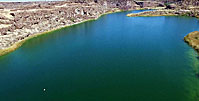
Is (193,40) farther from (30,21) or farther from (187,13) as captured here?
(187,13)

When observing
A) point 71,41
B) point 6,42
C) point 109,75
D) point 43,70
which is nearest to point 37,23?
point 6,42

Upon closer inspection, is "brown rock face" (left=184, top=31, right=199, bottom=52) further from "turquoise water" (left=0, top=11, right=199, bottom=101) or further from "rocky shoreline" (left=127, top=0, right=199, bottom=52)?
"turquoise water" (left=0, top=11, right=199, bottom=101)

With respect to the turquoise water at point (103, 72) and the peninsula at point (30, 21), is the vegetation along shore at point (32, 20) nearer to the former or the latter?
the peninsula at point (30, 21)

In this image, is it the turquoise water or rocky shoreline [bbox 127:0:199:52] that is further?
rocky shoreline [bbox 127:0:199:52]

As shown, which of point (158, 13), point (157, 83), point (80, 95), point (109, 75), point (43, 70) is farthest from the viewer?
point (158, 13)

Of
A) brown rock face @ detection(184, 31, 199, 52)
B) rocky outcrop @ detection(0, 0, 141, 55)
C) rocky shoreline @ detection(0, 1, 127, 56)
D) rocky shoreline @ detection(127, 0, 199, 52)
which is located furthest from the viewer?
rocky outcrop @ detection(0, 0, 141, 55)

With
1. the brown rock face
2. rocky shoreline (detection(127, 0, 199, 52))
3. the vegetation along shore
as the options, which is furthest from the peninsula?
the brown rock face

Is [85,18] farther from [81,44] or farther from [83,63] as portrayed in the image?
[83,63]

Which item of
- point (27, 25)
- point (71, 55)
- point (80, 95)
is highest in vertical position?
point (27, 25)

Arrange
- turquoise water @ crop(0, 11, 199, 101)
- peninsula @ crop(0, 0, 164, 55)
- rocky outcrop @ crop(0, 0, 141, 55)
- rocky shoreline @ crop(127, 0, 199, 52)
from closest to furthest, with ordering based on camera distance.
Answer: turquoise water @ crop(0, 11, 199, 101)
rocky shoreline @ crop(127, 0, 199, 52)
peninsula @ crop(0, 0, 164, 55)
rocky outcrop @ crop(0, 0, 141, 55)
